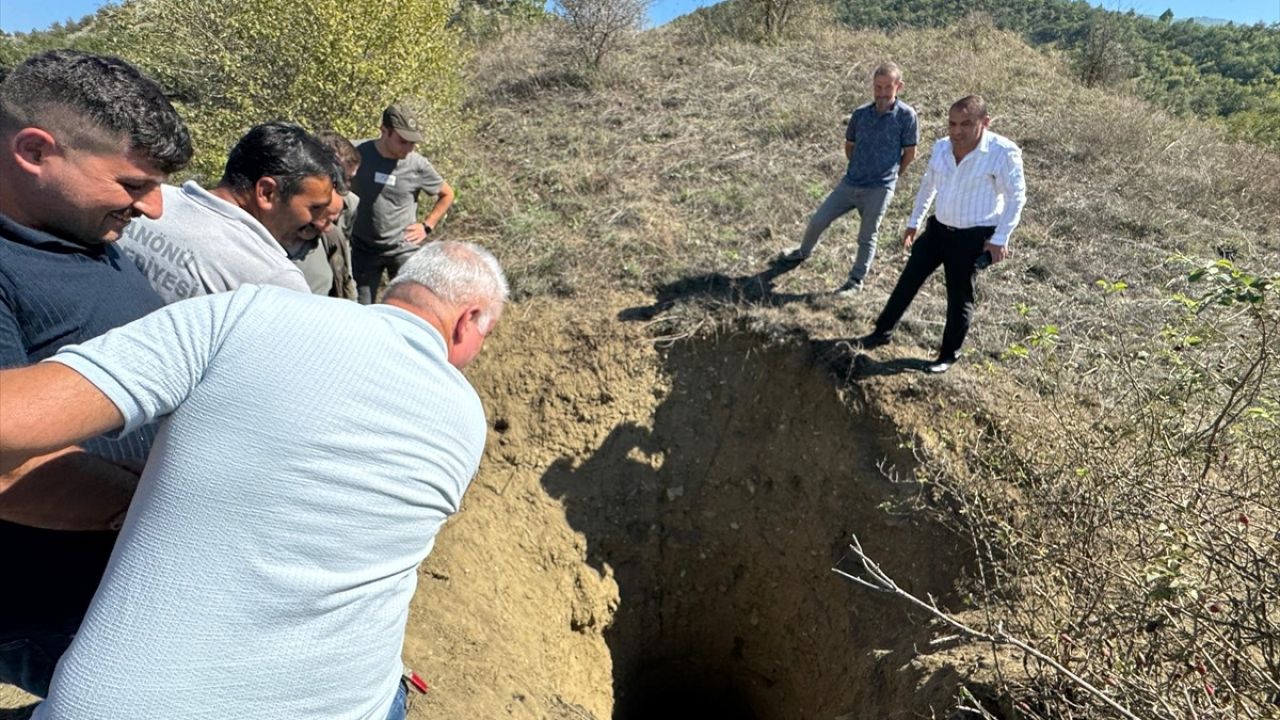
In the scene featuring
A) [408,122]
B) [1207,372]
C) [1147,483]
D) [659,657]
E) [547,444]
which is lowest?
[659,657]

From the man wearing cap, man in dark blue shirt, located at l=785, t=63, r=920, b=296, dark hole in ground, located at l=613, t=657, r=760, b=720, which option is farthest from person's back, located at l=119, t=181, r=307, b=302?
dark hole in ground, located at l=613, t=657, r=760, b=720

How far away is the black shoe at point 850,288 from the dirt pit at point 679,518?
72cm

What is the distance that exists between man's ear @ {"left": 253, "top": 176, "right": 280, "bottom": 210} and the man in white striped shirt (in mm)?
3263

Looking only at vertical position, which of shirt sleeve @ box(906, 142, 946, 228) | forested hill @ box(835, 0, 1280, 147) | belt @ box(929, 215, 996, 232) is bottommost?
belt @ box(929, 215, 996, 232)

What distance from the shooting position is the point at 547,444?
4.90m

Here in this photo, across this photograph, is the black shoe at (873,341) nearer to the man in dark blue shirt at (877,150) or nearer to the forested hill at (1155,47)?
the man in dark blue shirt at (877,150)

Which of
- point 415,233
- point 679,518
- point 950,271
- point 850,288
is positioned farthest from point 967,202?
point 415,233

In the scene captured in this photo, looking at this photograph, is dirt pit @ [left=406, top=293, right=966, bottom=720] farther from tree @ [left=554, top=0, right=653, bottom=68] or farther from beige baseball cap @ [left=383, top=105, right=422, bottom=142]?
tree @ [left=554, top=0, right=653, bottom=68]

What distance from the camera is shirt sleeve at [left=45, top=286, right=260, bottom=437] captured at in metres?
1.04

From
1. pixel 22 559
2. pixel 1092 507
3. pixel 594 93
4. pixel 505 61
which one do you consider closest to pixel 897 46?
pixel 594 93

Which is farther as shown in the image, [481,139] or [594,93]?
[594,93]

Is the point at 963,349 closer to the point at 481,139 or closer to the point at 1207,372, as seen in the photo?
the point at 1207,372

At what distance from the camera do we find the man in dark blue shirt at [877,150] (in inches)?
187

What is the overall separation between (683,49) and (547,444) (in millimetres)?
7832
